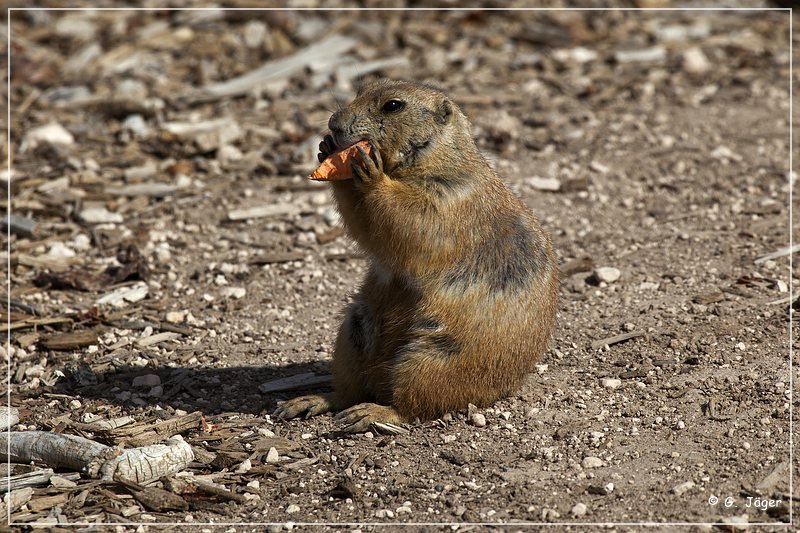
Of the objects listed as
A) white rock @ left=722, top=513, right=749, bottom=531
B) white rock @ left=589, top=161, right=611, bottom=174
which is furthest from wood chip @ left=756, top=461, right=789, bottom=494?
white rock @ left=589, top=161, right=611, bottom=174

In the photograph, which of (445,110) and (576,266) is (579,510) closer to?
(445,110)

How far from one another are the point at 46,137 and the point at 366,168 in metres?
5.48

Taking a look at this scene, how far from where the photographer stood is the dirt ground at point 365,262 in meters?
5.03

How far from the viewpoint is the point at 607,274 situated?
746 centimetres

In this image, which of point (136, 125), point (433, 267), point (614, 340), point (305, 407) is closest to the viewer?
point (433, 267)

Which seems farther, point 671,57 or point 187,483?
point 671,57

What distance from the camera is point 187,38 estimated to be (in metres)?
11.6

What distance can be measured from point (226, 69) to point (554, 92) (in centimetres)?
362

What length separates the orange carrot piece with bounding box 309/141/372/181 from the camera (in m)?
5.44

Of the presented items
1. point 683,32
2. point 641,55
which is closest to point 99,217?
point 641,55

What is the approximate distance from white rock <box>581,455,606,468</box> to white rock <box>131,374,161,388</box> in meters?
2.75

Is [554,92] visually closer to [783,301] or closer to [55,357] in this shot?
[783,301]

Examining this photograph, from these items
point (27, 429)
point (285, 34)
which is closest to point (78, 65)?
point (285, 34)

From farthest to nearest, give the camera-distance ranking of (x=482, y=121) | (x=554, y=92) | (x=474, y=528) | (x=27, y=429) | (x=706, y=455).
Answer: (x=554, y=92), (x=482, y=121), (x=27, y=429), (x=706, y=455), (x=474, y=528)
